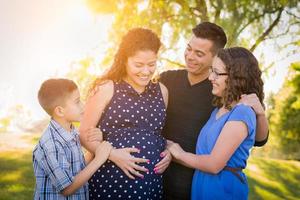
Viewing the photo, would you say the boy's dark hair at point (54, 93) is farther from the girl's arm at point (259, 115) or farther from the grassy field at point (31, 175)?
the grassy field at point (31, 175)

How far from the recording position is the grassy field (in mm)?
8391

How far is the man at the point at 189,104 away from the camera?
155 inches

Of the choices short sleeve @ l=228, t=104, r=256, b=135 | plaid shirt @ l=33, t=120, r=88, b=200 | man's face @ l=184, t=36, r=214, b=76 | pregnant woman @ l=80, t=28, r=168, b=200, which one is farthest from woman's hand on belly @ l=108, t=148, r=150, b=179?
man's face @ l=184, t=36, r=214, b=76

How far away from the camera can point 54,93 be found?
347 centimetres

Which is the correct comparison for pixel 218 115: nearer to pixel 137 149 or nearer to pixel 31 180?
pixel 137 149

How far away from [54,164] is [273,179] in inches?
396

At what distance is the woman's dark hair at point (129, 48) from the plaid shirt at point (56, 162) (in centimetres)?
49

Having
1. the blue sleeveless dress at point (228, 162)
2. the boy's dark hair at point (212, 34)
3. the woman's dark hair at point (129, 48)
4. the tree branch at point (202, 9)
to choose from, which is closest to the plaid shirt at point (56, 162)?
the woman's dark hair at point (129, 48)

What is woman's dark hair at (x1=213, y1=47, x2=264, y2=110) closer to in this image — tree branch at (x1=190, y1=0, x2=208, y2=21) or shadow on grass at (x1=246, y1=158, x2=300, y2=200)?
shadow on grass at (x1=246, y1=158, x2=300, y2=200)

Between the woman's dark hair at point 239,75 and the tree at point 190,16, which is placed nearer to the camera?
the woman's dark hair at point 239,75

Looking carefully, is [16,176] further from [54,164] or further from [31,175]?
[54,164]

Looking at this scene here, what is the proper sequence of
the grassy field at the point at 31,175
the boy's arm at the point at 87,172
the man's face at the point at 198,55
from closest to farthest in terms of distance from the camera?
the boy's arm at the point at 87,172 → the man's face at the point at 198,55 → the grassy field at the point at 31,175

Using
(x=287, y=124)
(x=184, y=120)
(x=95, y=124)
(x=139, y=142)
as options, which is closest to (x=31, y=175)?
(x=184, y=120)

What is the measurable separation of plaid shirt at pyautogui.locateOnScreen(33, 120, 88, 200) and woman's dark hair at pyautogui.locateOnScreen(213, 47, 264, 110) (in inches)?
48.1
